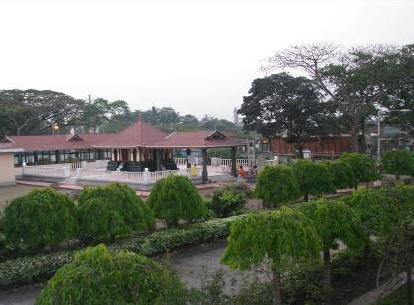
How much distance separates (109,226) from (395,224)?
6.34 meters

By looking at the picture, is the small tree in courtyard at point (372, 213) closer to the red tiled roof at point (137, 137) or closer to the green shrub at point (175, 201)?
the green shrub at point (175, 201)

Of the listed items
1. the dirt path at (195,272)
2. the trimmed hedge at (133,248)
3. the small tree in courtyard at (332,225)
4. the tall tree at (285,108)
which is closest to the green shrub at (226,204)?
the trimmed hedge at (133,248)

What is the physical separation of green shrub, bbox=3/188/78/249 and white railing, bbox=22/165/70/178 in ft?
67.0

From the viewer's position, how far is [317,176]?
17.2 meters

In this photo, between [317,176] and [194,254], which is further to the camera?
[317,176]

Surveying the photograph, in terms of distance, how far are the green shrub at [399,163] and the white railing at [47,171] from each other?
63.1 feet

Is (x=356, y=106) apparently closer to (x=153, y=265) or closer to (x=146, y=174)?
(x=146, y=174)

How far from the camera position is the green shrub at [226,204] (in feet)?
52.6

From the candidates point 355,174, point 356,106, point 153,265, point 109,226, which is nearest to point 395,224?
point 153,265

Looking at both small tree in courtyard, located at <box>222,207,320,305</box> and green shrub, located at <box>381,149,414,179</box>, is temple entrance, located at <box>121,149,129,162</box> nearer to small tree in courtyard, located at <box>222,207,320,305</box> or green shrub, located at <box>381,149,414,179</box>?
green shrub, located at <box>381,149,414,179</box>

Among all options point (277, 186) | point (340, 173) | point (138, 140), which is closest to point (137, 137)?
point (138, 140)

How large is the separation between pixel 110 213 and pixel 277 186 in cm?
626

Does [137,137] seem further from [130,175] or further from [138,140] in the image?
[130,175]

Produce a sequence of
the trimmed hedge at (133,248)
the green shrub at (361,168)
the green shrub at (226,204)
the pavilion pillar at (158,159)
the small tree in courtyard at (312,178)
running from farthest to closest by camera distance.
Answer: the pavilion pillar at (158,159)
the green shrub at (361,168)
the small tree in courtyard at (312,178)
the green shrub at (226,204)
the trimmed hedge at (133,248)
